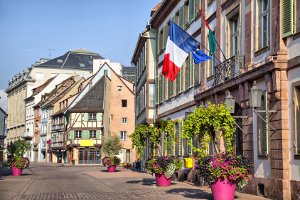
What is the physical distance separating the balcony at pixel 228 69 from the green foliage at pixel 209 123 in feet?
14.1

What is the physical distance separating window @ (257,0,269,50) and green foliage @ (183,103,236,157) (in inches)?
123

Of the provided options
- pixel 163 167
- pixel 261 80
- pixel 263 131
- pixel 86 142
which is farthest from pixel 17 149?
pixel 86 142

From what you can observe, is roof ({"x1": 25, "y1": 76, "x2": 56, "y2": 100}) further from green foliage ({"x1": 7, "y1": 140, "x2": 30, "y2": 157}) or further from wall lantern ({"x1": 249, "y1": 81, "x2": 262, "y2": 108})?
wall lantern ({"x1": 249, "y1": 81, "x2": 262, "y2": 108})

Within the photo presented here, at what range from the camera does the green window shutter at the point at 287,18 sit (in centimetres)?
1462

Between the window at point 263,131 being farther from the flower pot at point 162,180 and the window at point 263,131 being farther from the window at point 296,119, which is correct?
the flower pot at point 162,180

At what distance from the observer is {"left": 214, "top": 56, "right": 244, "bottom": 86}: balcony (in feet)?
61.5

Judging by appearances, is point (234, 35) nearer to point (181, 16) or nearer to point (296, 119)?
point (296, 119)

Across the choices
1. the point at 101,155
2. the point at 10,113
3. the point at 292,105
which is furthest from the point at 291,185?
the point at 10,113

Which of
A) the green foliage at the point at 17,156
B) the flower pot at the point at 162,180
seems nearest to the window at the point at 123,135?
the green foliage at the point at 17,156

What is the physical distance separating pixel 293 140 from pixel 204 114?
252cm

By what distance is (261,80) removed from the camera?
1648 cm

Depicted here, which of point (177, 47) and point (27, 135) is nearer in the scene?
point (177, 47)

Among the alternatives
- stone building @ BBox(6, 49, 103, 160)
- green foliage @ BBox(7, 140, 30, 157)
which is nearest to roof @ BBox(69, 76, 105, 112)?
stone building @ BBox(6, 49, 103, 160)

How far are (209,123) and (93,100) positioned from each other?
60085mm
